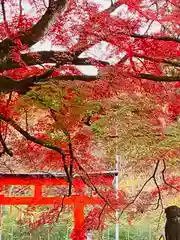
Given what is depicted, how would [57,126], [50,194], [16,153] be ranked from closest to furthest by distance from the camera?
[57,126] → [16,153] → [50,194]

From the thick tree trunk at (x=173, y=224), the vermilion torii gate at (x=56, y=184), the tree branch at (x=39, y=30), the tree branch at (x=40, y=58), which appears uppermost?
the tree branch at (x=39, y=30)

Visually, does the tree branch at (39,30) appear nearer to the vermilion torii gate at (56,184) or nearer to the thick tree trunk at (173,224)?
the thick tree trunk at (173,224)

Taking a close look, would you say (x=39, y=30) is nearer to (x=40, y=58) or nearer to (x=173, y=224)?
(x=40, y=58)

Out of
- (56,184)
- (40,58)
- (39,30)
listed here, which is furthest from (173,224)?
(56,184)

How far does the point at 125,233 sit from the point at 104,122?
853 cm

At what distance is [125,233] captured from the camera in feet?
38.9

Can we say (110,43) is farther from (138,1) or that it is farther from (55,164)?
(55,164)

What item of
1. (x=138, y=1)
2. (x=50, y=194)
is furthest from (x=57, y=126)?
(x=50, y=194)

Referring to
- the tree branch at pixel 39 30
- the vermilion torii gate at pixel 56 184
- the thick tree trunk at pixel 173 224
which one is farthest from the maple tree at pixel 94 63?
the vermilion torii gate at pixel 56 184

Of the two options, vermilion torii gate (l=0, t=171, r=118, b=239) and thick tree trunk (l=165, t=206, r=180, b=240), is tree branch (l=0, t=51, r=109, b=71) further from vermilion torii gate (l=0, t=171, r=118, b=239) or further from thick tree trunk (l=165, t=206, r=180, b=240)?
vermilion torii gate (l=0, t=171, r=118, b=239)

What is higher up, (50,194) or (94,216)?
(50,194)

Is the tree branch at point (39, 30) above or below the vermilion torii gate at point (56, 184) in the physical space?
above

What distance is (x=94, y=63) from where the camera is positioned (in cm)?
346

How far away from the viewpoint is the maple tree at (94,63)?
3.37 meters
